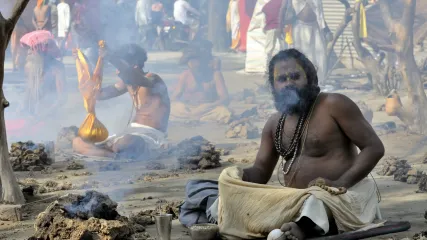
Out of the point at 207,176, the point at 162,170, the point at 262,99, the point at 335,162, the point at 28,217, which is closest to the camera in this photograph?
the point at 335,162

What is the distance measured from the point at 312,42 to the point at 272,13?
0.95 m

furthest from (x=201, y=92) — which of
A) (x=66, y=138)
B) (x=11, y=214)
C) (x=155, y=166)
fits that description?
(x=11, y=214)

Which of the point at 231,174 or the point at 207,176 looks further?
the point at 207,176

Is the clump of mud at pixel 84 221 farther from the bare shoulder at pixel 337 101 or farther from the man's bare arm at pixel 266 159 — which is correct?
the bare shoulder at pixel 337 101

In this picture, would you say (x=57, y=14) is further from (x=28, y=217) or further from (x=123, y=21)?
(x=28, y=217)

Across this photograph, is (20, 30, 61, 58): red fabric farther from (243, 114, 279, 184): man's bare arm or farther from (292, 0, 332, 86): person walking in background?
(243, 114, 279, 184): man's bare arm

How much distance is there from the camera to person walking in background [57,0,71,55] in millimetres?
16922

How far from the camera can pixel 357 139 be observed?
19.7 feet

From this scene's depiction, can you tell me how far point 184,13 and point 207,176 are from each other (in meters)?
8.02

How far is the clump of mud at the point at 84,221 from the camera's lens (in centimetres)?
595

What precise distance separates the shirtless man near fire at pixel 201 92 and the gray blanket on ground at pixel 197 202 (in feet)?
27.2

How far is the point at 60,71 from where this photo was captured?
A: 16203mm

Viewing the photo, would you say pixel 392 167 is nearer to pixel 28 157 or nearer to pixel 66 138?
pixel 28 157

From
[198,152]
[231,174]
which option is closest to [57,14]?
[198,152]
